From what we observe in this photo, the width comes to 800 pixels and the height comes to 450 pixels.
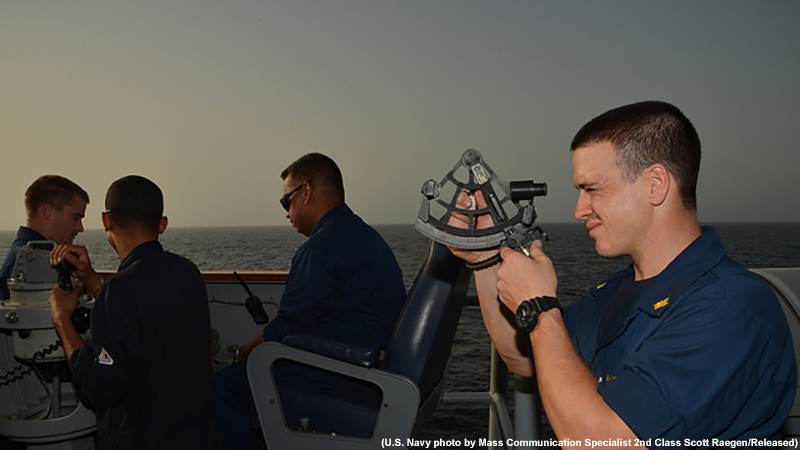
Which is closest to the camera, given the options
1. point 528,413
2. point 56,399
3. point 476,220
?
point 476,220

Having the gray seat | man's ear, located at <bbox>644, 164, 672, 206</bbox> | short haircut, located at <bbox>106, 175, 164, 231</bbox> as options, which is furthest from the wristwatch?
short haircut, located at <bbox>106, 175, 164, 231</bbox>

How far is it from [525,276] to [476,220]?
27 centimetres

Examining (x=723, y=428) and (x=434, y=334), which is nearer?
(x=723, y=428)

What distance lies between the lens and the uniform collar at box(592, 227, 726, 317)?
1.09 metres

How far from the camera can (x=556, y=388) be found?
100cm

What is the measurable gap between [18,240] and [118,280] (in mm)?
1337

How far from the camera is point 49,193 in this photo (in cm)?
284

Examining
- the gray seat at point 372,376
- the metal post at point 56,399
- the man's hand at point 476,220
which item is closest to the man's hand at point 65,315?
the metal post at point 56,399

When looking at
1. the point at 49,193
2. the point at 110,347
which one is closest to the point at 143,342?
the point at 110,347

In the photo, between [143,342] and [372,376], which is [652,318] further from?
[143,342]

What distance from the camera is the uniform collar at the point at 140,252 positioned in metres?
1.92

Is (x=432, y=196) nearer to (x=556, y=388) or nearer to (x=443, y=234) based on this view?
(x=443, y=234)

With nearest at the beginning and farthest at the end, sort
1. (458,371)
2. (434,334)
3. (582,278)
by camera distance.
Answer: (434,334) → (458,371) → (582,278)

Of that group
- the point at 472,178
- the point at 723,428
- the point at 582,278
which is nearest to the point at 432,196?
the point at 472,178
